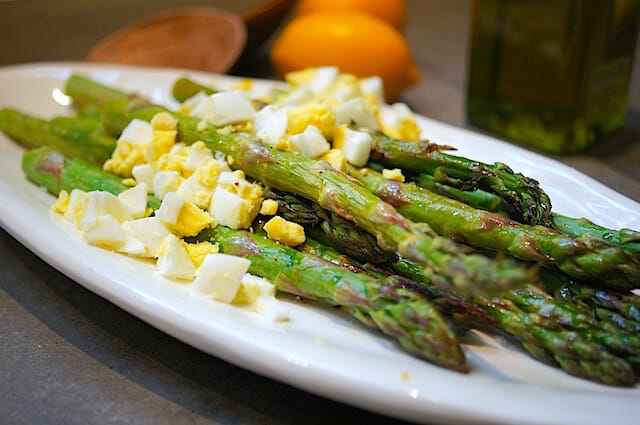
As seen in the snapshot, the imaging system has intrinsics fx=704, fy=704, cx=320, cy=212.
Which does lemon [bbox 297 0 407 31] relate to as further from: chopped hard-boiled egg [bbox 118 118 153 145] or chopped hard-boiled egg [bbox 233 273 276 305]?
chopped hard-boiled egg [bbox 233 273 276 305]

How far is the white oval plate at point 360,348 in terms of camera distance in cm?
108

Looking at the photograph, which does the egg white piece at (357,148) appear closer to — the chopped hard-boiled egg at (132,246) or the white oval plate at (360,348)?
the white oval plate at (360,348)

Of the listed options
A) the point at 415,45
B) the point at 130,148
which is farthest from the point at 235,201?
the point at 415,45

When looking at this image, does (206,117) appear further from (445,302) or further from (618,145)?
(618,145)

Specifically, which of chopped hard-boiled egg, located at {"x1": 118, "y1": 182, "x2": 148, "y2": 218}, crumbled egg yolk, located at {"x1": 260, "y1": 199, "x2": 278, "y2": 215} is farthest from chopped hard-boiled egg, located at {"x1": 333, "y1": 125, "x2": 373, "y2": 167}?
chopped hard-boiled egg, located at {"x1": 118, "y1": 182, "x2": 148, "y2": 218}

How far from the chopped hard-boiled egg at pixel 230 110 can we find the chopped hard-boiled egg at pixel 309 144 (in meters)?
0.22

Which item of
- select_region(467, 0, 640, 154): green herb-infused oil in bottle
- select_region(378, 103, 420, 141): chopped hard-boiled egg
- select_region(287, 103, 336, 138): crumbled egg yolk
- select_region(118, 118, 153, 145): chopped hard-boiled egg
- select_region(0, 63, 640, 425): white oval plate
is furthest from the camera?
select_region(467, 0, 640, 154): green herb-infused oil in bottle

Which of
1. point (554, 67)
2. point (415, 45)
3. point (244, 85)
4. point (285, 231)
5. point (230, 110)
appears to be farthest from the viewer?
point (415, 45)

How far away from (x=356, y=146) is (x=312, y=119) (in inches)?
5.1

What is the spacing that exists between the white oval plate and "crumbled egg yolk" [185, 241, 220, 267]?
0.09 metres

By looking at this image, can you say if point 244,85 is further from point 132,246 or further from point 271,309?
point 271,309

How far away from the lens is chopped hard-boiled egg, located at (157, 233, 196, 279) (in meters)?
1.47

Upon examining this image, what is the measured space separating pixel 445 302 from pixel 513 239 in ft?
0.67

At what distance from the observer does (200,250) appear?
5.01 ft
